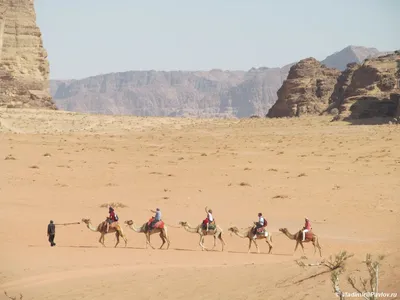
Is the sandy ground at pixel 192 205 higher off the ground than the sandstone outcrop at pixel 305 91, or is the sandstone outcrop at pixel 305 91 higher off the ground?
the sandstone outcrop at pixel 305 91

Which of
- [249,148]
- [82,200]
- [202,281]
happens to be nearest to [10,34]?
[249,148]

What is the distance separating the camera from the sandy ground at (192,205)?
1256 centimetres

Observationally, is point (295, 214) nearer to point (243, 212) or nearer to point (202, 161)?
point (243, 212)

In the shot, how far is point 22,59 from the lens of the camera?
75438 mm

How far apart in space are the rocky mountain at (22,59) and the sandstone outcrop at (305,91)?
34.3m

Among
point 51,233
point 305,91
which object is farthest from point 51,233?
point 305,91

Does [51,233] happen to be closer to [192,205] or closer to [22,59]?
[192,205]

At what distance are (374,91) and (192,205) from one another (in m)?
51.5

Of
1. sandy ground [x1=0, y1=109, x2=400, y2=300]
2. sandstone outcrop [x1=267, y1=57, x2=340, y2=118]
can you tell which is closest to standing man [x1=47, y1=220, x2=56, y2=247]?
sandy ground [x1=0, y1=109, x2=400, y2=300]

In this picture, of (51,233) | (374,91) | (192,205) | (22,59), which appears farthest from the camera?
(22,59)

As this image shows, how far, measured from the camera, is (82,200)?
87.4ft

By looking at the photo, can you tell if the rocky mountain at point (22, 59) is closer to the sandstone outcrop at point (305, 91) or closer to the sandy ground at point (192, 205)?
the sandy ground at point (192, 205)

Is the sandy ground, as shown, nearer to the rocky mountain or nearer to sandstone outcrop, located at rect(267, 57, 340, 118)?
the rocky mountain

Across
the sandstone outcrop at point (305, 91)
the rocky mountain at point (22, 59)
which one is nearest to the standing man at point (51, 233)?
the rocky mountain at point (22, 59)
